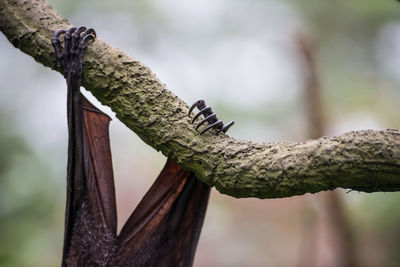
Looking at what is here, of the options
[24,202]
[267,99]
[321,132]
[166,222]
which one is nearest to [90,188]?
[166,222]

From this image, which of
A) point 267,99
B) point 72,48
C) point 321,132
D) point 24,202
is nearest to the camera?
point 72,48

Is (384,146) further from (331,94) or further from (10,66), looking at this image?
(331,94)

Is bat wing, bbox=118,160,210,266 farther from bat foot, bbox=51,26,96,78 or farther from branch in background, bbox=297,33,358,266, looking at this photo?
branch in background, bbox=297,33,358,266

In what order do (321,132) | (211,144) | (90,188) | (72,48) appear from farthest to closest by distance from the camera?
1. (321,132)
2. (90,188)
3. (72,48)
4. (211,144)

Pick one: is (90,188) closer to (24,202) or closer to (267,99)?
(24,202)

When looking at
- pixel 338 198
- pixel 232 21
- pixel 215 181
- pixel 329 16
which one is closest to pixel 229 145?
pixel 215 181

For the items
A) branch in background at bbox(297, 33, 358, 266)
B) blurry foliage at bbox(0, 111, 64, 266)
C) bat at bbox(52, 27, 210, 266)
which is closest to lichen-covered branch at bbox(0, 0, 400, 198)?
bat at bbox(52, 27, 210, 266)

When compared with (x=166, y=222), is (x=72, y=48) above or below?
above
